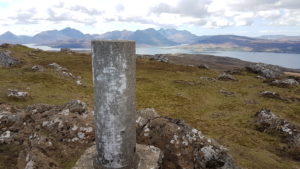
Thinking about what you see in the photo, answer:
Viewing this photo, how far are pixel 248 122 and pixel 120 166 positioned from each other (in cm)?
2096

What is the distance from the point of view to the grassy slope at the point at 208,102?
22094 mm

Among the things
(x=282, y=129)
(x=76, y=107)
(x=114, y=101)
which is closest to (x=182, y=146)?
(x=114, y=101)

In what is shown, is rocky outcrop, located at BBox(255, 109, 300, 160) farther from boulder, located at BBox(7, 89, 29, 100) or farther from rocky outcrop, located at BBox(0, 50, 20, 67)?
rocky outcrop, located at BBox(0, 50, 20, 67)

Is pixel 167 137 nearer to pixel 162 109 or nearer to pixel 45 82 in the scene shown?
pixel 162 109

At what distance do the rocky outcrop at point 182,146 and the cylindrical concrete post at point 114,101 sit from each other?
3.52 m

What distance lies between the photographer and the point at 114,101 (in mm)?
10953

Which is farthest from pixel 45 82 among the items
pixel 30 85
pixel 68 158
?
pixel 68 158

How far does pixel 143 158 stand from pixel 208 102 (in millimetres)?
25724

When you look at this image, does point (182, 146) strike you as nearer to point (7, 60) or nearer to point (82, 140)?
point (82, 140)

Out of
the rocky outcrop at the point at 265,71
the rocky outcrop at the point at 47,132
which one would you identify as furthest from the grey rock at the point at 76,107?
the rocky outcrop at the point at 265,71

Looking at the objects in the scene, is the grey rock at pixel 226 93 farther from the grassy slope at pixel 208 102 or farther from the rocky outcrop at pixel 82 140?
the rocky outcrop at pixel 82 140

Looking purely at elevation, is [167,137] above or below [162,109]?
above

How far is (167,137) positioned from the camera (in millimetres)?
15367

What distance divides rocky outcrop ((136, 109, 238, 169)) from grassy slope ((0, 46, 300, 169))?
4.00 metres
